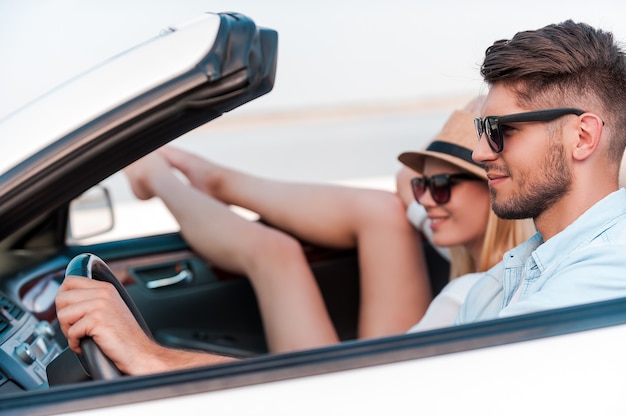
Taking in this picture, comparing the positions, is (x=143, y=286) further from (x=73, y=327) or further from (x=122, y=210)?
(x=122, y=210)

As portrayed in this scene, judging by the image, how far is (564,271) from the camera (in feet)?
5.54

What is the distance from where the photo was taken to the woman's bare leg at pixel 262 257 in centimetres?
300

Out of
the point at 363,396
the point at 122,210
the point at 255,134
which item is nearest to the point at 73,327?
A: the point at 363,396

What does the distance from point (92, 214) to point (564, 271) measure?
2250 millimetres

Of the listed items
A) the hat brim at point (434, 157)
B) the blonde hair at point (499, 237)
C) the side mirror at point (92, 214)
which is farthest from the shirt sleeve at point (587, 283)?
the side mirror at point (92, 214)

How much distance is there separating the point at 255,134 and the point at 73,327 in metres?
12.9

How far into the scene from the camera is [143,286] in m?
3.15

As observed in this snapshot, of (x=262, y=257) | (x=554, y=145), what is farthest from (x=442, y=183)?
(x=554, y=145)

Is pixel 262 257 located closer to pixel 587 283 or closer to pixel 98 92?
pixel 587 283

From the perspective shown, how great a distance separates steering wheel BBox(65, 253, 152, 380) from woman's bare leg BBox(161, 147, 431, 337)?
138 cm

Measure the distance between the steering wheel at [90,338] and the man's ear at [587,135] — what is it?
0.97 m

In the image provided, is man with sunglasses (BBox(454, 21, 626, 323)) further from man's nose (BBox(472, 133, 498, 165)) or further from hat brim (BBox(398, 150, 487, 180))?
hat brim (BBox(398, 150, 487, 180))

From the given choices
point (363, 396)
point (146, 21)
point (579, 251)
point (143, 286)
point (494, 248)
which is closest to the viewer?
point (363, 396)

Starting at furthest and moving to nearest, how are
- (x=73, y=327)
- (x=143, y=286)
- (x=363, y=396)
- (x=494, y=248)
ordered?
(x=143, y=286)
(x=494, y=248)
(x=73, y=327)
(x=363, y=396)
